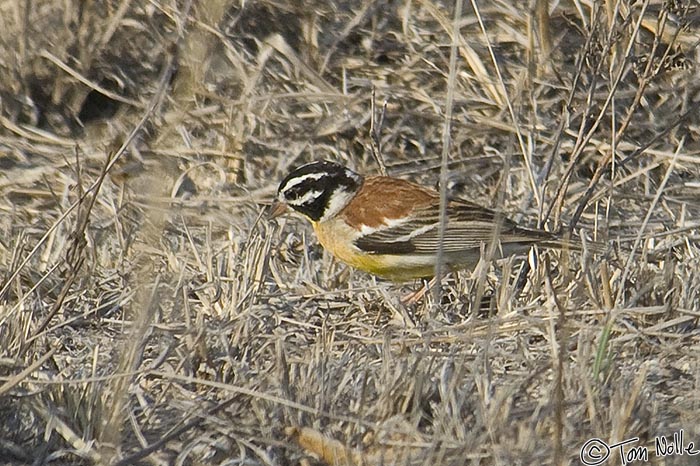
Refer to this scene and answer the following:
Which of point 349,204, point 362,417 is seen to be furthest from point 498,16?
point 362,417

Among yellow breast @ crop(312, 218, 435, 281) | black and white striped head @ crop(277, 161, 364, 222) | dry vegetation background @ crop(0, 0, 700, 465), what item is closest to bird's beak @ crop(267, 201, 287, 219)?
black and white striped head @ crop(277, 161, 364, 222)

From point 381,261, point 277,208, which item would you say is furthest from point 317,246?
point 381,261

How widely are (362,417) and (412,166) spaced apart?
3868mm

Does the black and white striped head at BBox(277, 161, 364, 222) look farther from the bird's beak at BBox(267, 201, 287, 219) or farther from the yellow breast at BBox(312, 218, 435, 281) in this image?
the yellow breast at BBox(312, 218, 435, 281)

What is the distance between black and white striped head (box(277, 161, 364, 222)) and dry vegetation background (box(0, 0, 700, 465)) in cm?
26

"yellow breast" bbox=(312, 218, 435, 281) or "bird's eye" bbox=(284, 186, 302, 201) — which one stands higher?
"bird's eye" bbox=(284, 186, 302, 201)

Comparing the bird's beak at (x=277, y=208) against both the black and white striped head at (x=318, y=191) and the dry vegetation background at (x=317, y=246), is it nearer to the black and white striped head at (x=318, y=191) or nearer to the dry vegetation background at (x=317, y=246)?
the black and white striped head at (x=318, y=191)

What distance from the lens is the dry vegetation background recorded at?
4410mm

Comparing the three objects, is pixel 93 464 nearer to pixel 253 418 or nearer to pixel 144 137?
pixel 253 418

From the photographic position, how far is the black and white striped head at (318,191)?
6.84 meters

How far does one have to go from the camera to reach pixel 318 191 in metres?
6.86

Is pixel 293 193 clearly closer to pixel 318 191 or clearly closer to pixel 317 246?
pixel 318 191

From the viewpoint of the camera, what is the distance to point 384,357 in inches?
191

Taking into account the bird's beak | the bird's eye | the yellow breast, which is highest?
the bird's eye
